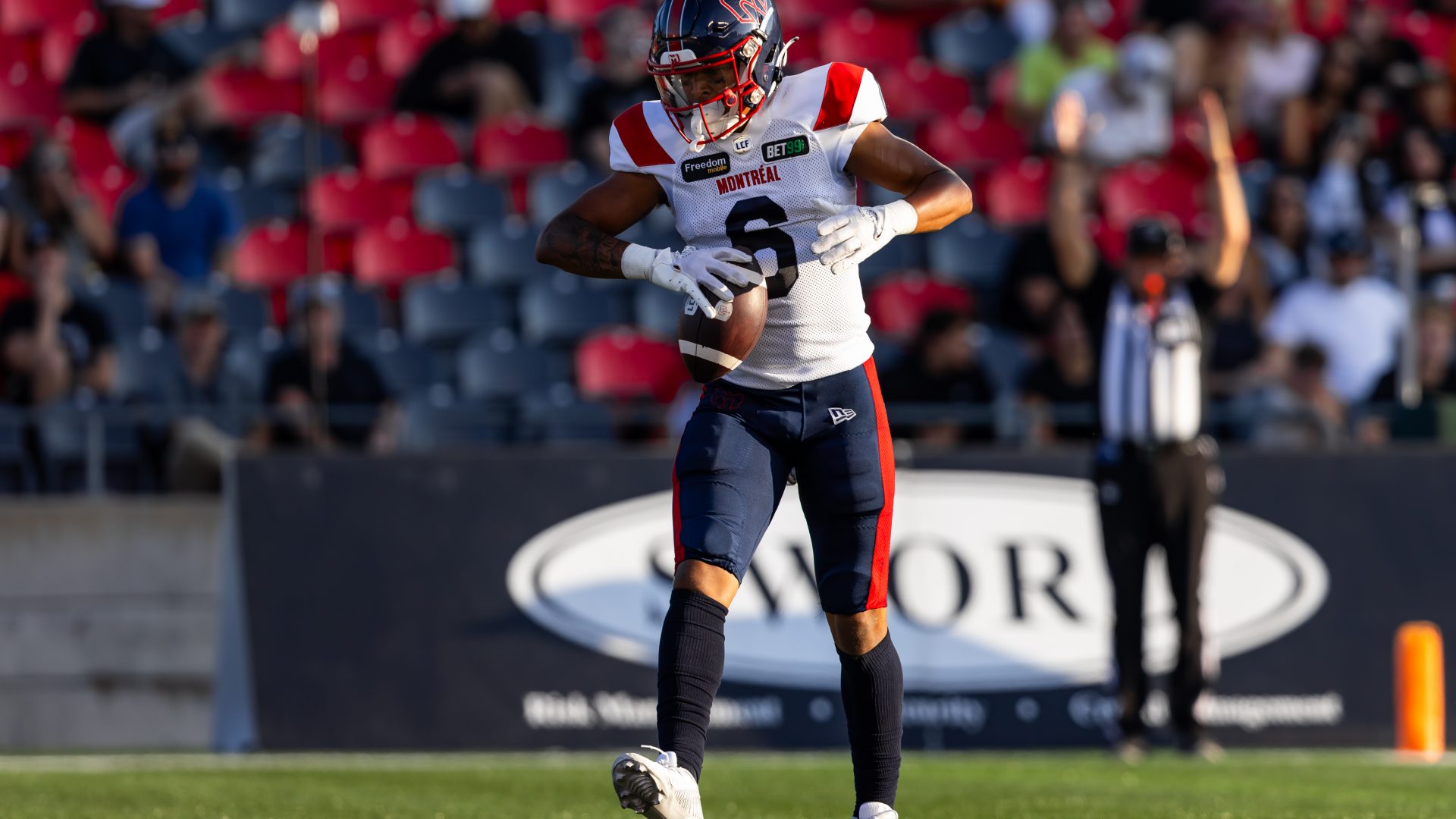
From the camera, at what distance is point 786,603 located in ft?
29.5

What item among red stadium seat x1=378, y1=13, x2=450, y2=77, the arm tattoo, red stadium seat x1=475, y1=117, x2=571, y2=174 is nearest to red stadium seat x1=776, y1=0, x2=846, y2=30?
red stadium seat x1=475, y1=117, x2=571, y2=174

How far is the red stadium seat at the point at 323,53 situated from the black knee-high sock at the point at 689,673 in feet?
35.0

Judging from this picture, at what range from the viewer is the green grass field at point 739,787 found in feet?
19.6

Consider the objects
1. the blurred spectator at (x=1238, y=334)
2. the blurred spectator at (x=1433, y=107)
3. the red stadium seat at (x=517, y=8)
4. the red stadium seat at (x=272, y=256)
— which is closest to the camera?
the blurred spectator at (x=1238, y=334)

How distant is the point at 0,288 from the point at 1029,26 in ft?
24.6

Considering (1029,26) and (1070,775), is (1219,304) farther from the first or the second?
(1070,775)

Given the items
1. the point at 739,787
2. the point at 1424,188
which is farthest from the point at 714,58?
the point at 1424,188

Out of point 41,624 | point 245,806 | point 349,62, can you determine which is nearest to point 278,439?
point 41,624

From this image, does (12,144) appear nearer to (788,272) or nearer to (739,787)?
(739,787)

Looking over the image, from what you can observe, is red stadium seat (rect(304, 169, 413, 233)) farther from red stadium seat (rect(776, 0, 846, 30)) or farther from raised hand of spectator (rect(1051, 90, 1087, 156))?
raised hand of spectator (rect(1051, 90, 1087, 156))

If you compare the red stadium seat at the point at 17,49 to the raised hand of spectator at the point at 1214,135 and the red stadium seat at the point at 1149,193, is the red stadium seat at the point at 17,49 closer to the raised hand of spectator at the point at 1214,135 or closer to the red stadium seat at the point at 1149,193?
the red stadium seat at the point at 1149,193

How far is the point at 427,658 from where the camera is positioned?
879 centimetres

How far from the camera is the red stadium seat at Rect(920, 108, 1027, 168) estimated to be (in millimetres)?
13195

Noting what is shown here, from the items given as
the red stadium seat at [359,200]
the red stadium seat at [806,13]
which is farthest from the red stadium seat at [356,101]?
the red stadium seat at [806,13]
